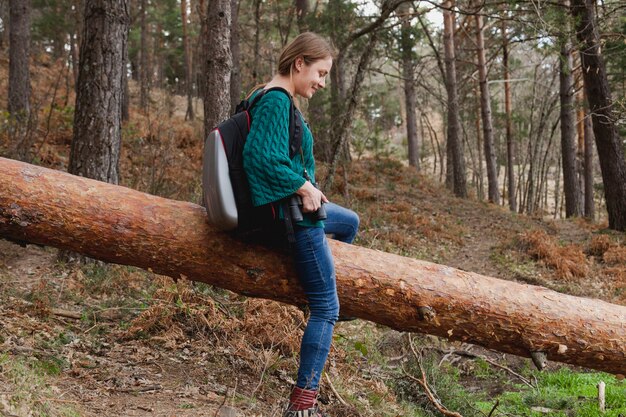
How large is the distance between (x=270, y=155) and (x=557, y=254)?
8.70m

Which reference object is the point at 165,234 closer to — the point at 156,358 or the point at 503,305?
the point at 156,358

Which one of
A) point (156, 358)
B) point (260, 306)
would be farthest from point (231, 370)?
point (260, 306)

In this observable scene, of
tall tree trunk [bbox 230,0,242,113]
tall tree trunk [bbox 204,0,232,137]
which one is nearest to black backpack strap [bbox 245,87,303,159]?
tall tree trunk [bbox 204,0,232,137]

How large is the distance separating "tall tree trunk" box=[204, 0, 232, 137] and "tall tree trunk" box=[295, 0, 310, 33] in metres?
7.97

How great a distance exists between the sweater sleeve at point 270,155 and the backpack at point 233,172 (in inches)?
2.9

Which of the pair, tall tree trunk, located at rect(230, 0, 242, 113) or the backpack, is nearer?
the backpack

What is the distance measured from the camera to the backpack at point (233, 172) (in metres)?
3.25

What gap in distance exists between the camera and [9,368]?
339 cm

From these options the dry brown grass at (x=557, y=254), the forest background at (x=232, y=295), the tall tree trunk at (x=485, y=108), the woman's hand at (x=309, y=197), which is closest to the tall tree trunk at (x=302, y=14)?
the forest background at (x=232, y=295)

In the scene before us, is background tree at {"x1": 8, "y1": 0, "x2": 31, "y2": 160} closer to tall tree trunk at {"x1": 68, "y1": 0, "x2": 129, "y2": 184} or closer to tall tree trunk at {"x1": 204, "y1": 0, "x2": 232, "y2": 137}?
tall tree trunk at {"x1": 68, "y1": 0, "x2": 129, "y2": 184}

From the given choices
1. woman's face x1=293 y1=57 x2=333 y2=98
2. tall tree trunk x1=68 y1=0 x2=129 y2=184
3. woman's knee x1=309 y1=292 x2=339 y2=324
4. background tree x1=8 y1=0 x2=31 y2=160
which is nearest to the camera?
woman's face x1=293 y1=57 x2=333 y2=98

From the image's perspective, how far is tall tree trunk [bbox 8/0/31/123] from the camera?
13.3m

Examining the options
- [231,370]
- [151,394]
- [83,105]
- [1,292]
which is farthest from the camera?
[83,105]

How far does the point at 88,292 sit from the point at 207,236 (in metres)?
2.63
